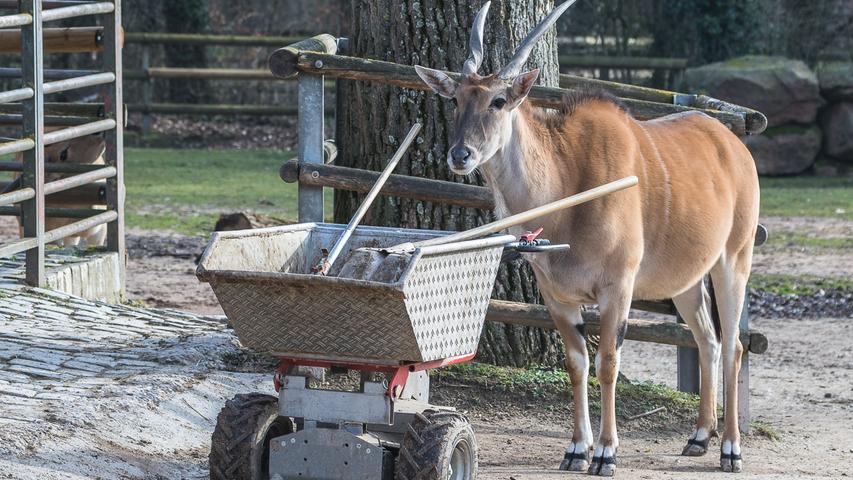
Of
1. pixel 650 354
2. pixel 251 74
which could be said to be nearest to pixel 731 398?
pixel 650 354

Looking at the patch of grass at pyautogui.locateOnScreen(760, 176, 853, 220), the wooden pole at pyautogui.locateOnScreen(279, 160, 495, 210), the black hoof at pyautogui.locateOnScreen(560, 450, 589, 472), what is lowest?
the black hoof at pyautogui.locateOnScreen(560, 450, 589, 472)

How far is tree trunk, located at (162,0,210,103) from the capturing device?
23.1m

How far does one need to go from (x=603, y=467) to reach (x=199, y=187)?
10910 mm

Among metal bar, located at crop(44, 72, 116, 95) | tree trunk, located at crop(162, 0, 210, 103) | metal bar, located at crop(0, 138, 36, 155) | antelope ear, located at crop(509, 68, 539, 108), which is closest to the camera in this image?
antelope ear, located at crop(509, 68, 539, 108)

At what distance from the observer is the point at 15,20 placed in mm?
7375

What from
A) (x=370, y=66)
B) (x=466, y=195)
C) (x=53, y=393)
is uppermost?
(x=370, y=66)

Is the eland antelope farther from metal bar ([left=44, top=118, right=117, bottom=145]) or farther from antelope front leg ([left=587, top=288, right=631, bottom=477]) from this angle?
metal bar ([left=44, top=118, right=117, bottom=145])

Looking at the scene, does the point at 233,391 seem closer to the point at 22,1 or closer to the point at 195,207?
the point at 22,1

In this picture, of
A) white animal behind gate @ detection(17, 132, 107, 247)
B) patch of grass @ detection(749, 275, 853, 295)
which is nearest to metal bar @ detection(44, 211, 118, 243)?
white animal behind gate @ detection(17, 132, 107, 247)

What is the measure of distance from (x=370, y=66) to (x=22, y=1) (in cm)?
245

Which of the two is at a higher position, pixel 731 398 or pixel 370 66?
pixel 370 66

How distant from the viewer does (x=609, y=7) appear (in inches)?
879

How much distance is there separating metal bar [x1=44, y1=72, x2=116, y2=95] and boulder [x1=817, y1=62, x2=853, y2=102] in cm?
1220

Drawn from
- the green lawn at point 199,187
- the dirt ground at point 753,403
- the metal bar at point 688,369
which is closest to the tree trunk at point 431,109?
the dirt ground at point 753,403
